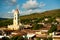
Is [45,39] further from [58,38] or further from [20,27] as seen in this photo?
[20,27]

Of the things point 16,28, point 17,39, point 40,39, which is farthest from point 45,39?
point 16,28

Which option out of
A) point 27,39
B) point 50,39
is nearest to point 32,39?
point 27,39

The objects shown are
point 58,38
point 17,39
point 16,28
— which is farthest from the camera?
point 16,28

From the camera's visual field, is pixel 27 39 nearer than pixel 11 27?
Yes

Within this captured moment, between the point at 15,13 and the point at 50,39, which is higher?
the point at 15,13

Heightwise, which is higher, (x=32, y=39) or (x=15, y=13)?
(x=15, y=13)

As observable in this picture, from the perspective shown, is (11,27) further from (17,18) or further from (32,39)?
(32,39)

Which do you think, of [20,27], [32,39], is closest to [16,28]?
[20,27]

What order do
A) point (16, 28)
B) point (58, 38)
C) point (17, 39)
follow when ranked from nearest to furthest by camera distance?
point (17, 39) → point (58, 38) → point (16, 28)

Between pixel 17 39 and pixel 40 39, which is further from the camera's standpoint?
pixel 40 39
